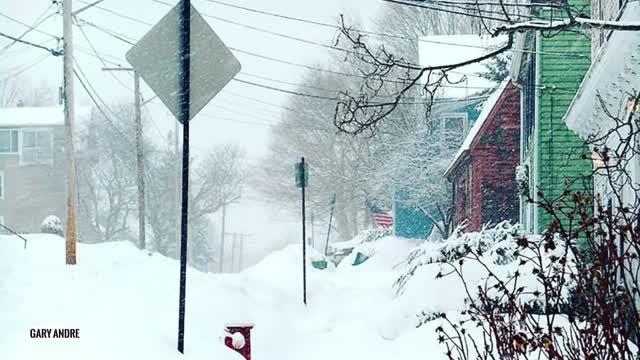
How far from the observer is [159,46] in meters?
7.06

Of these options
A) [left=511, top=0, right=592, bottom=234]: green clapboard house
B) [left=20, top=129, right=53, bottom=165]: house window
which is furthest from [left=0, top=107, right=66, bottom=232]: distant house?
[left=511, top=0, right=592, bottom=234]: green clapboard house

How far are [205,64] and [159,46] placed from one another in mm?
374

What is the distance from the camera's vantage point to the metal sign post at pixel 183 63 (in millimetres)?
7027

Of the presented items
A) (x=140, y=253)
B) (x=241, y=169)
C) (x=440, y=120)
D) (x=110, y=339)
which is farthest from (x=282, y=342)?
(x=241, y=169)

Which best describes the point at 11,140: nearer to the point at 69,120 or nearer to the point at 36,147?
the point at 36,147

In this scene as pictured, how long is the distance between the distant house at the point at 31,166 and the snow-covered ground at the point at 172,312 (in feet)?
89.5

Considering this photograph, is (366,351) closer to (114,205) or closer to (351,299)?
(351,299)

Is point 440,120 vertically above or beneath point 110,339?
above

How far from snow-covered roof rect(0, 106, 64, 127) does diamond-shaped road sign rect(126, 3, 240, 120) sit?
43.6 m

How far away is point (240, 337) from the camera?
319 inches

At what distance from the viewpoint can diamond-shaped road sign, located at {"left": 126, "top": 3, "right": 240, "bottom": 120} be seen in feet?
23.0

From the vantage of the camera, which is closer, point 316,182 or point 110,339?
point 110,339

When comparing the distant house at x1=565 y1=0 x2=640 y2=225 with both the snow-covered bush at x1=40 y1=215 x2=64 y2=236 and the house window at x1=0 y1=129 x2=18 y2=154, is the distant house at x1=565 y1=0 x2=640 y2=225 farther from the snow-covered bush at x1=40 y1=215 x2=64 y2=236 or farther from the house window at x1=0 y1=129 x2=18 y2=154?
the house window at x1=0 y1=129 x2=18 y2=154

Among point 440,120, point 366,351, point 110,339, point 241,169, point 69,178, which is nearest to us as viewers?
point 110,339
